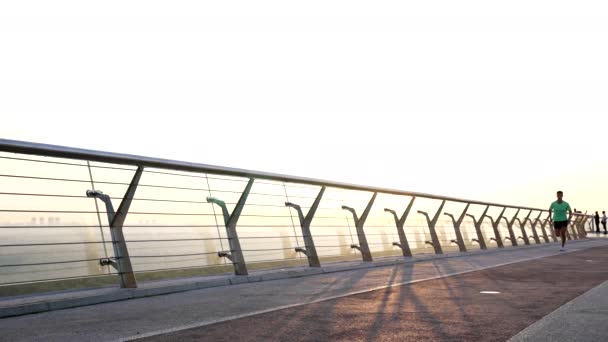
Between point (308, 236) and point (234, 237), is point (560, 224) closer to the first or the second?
point (308, 236)

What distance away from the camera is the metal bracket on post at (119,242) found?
21.2ft

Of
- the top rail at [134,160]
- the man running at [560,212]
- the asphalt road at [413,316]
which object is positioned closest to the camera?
the asphalt road at [413,316]

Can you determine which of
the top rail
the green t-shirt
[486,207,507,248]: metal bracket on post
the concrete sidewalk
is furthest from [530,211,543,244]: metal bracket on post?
the concrete sidewalk

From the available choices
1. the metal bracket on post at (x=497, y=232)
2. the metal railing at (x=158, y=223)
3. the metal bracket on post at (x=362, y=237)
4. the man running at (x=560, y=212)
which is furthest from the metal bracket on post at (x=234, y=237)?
the metal bracket on post at (x=497, y=232)

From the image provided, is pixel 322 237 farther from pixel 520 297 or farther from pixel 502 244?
pixel 502 244

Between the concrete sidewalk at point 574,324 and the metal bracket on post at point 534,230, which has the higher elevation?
the concrete sidewalk at point 574,324

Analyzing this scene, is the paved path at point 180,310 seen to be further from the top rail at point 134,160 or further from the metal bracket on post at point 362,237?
the metal bracket on post at point 362,237

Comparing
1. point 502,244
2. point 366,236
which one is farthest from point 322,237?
point 502,244

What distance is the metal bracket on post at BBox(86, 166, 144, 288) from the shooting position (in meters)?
6.45

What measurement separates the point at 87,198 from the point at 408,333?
3.86 meters

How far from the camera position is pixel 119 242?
6.54m

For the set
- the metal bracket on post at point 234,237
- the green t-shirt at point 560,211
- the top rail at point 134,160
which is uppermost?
the top rail at point 134,160

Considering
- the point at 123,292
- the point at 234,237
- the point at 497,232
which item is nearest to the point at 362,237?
the point at 234,237

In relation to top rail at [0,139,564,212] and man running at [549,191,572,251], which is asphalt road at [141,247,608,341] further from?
man running at [549,191,572,251]
